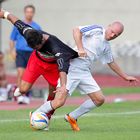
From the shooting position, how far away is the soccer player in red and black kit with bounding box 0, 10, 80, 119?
1267 centimetres

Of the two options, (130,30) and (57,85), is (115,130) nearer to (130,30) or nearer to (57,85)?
(57,85)

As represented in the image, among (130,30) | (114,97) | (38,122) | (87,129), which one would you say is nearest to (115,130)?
(87,129)

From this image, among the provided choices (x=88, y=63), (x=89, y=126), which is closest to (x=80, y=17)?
(x=89, y=126)

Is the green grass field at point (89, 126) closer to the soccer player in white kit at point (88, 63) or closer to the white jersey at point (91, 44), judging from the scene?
the soccer player in white kit at point (88, 63)

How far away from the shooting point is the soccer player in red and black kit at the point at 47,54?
1267 centimetres

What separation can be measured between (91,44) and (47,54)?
73cm

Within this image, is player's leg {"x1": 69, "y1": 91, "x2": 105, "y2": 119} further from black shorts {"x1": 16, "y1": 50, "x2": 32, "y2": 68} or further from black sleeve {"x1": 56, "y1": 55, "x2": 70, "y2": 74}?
black shorts {"x1": 16, "y1": 50, "x2": 32, "y2": 68}

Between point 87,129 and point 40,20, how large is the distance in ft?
64.5

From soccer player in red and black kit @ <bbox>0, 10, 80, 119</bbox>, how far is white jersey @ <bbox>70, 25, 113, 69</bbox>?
200mm

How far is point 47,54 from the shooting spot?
1315cm

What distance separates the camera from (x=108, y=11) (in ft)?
105

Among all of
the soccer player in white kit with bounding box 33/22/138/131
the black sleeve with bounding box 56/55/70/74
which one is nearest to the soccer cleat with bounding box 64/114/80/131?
the soccer player in white kit with bounding box 33/22/138/131

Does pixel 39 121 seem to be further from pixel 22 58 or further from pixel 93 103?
pixel 22 58

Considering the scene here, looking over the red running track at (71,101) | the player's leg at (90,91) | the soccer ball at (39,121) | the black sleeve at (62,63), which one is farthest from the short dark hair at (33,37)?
the red running track at (71,101)
